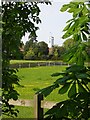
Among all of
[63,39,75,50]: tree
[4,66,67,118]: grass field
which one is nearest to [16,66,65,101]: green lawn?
[4,66,67,118]: grass field

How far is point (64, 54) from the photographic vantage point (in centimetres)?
159

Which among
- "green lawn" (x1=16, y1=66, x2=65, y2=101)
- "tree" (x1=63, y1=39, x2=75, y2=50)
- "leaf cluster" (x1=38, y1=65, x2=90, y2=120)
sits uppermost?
"tree" (x1=63, y1=39, x2=75, y2=50)

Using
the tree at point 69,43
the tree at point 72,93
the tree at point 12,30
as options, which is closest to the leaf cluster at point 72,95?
the tree at point 72,93

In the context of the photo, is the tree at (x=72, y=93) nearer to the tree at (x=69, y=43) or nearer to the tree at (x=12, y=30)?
the tree at (x=69, y=43)

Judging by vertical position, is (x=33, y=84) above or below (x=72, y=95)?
below

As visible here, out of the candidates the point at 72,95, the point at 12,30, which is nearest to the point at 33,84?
the point at 12,30

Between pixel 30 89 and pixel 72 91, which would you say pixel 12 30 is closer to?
pixel 72 91

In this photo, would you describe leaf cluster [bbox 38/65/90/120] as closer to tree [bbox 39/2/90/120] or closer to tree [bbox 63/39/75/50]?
tree [bbox 39/2/90/120]

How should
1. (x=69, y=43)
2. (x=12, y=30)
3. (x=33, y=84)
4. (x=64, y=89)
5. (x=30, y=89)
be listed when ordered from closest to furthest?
(x=64, y=89) → (x=69, y=43) → (x=12, y=30) → (x=30, y=89) → (x=33, y=84)

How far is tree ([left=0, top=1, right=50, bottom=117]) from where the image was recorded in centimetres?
267

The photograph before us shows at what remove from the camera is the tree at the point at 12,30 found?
8.75ft

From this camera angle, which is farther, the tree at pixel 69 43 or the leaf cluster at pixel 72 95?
the tree at pixel 69 43

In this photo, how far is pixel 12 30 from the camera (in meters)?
2.68

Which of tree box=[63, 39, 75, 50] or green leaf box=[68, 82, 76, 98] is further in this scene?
tree box=[63, 39, 75, 50]
